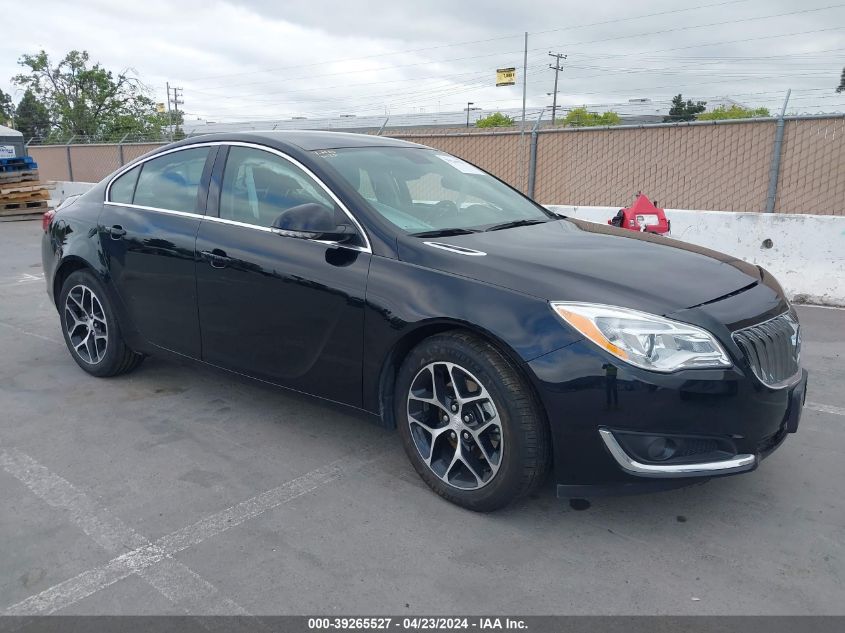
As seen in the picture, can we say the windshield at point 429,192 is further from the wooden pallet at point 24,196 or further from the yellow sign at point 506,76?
the yellow sign at point 506,76

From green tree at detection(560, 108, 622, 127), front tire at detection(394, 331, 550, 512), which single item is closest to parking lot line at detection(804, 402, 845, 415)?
front tire at detection(394, 331, 550, 512)

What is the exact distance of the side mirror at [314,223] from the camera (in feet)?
10.5

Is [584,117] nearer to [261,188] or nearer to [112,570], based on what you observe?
[261,188]

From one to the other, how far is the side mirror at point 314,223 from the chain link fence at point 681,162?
752 cm

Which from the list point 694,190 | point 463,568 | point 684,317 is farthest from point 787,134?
point 463,568

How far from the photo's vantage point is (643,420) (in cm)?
260

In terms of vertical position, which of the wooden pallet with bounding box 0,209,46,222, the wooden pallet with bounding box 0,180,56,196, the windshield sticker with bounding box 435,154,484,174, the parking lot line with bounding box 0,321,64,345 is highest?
the windshield sticker with bounding box 435,154,484,174

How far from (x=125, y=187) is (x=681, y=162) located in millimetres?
9132

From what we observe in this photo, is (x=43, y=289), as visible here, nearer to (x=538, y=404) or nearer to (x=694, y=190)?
(x=538, y=404)

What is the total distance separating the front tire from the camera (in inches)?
110

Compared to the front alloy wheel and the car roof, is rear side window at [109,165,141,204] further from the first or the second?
the front alloy wheel

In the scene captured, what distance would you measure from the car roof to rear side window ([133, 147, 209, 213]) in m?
0.11

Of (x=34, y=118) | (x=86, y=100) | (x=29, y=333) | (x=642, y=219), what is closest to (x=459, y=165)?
(x=642, y=219)

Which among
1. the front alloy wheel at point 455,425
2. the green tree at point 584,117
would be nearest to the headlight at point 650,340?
the front alloy wheel at point 455,425
